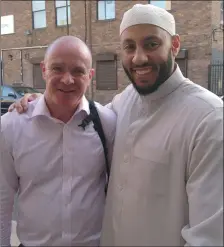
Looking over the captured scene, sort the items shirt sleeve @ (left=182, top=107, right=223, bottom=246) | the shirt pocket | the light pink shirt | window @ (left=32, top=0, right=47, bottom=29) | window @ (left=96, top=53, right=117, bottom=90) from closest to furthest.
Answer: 1. shirt sleeve @ (left=182, top=107, right=223, bottom=246)
2. the shirt pocket
3. the light pink shirt
4. window @ (left=96, top=53, right=117, bottom=90)
5. window @ (left=32, top=0, right=47, bottom=29)

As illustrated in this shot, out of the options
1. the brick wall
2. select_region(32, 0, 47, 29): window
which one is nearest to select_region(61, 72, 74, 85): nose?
the brick wall

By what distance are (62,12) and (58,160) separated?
8.95 m

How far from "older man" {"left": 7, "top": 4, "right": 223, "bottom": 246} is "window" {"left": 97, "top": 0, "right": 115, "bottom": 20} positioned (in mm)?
7903

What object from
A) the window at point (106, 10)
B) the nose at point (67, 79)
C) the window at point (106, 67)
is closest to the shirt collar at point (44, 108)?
the nose at point (67, 79)

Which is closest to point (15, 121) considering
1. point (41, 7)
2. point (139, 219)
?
point (139, 219)

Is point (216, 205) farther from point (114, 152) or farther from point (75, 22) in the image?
point (75, 22)

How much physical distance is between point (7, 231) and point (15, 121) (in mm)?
423

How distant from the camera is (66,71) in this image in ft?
3.94

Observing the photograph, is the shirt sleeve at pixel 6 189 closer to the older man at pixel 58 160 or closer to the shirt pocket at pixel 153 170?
the older man at pixel 58 160

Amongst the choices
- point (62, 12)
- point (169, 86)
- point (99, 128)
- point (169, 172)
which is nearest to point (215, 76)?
point (62, 12)

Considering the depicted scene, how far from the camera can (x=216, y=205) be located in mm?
913

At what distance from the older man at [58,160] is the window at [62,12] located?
8.33m

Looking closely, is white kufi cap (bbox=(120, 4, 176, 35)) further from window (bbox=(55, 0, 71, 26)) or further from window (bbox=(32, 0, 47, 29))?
window (bbox=(32, 0, 47, 29))

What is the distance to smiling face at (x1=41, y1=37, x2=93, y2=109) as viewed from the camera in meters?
1.20
